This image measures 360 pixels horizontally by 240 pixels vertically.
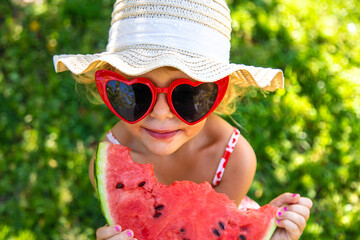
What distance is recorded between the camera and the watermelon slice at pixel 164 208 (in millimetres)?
1732

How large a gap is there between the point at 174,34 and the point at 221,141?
88 centimetres

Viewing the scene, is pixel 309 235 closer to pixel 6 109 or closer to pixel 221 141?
pixel 221 141

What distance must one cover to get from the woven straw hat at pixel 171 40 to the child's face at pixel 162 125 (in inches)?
4.1

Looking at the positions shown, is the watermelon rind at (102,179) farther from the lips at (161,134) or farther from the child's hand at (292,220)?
the child's hand at (292,220)

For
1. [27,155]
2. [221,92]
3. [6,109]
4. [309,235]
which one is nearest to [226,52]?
[221,92]

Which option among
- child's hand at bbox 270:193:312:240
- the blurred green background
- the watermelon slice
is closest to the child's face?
the watermelon slice

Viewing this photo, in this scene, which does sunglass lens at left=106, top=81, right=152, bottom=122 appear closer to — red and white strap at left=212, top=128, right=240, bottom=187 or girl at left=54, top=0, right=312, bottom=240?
girl at left=54, top=0, right=312, bottom=240

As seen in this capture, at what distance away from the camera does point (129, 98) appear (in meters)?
1.86

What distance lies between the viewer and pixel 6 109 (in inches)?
136

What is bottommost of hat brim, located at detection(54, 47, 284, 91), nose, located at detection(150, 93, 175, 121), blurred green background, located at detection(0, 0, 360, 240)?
blurred green background, located at detection(0, 0, 360, 240)

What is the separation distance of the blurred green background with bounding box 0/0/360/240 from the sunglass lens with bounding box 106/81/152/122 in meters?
1.39

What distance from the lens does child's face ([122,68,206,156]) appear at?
1.84 m

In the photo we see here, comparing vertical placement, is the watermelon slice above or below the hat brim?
below

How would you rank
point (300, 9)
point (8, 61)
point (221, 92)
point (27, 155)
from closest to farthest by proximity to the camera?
1. point (221, 92)
2. point (27, 155)
3. point (8, 61)
4. point (300, 9)
